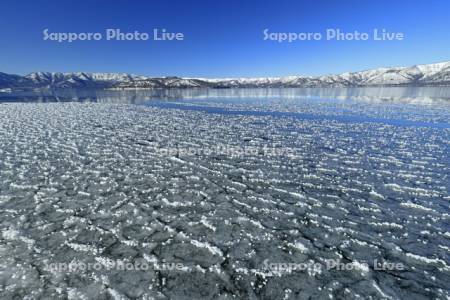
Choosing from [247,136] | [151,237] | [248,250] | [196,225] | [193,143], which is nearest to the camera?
[248,250]

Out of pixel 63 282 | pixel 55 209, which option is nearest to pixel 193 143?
pixel 55 209

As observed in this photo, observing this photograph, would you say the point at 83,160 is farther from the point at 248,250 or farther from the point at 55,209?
the point at 248,250

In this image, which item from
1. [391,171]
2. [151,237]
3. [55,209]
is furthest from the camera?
[391,171]

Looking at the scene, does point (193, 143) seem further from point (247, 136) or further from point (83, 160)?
point (83, 160)

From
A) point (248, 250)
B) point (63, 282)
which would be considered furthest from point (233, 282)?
point (63, 282)

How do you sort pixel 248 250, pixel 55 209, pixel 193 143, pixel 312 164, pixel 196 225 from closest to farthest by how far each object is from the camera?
pixel 248 250 < pixel 196 225 < pixel 55 209 < pixel 312 164 < pixel 193 143

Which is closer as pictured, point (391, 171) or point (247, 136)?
point (391, 171)
